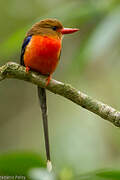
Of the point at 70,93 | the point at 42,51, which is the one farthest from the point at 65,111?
the point at 70,93

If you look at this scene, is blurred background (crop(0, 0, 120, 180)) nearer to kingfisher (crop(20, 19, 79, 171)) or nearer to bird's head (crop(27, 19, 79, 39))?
bird's head (crop(27, 19, 79, 39))

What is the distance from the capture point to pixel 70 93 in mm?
2664

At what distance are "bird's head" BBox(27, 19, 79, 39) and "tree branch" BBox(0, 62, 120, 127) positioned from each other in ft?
2.00

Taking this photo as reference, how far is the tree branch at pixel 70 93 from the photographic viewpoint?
2472mm

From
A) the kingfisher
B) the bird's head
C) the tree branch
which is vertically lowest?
the tree branch

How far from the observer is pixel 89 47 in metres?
3.20

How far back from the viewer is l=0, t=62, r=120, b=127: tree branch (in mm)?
2472

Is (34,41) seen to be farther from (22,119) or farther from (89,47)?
(22,119)

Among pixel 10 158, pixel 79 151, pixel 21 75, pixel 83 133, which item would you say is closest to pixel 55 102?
pixel 83 133

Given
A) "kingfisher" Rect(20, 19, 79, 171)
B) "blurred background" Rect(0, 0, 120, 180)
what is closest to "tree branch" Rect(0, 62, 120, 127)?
"kingfisher" Rect(20, 19, 79, 171)

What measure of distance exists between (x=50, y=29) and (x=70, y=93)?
101 cm

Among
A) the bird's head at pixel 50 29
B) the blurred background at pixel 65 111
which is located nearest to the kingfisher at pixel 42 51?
the bird's head at pixel 50 29

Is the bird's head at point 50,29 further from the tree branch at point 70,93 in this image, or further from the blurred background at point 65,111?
the tree branch at point 70,93

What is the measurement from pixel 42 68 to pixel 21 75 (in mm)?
465
